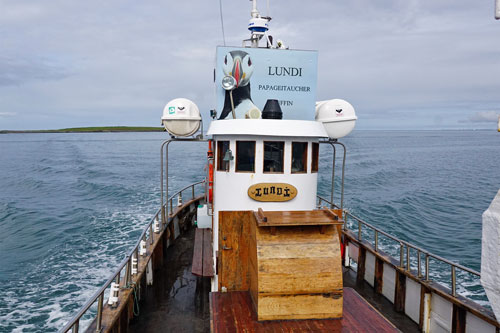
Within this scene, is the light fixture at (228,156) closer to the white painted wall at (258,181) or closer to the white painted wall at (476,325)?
the white painted wall at (258,181)

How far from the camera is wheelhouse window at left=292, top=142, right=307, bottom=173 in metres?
9.50

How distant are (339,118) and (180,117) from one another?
15.4ft

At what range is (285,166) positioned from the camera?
30.4 ft

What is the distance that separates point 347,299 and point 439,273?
10130 mm

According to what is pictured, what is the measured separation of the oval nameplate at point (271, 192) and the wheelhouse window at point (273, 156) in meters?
0.42

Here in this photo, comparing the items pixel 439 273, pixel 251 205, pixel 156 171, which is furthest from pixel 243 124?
pixel 156 171

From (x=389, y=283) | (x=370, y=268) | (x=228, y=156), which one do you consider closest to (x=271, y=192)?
(x=228, y=156)

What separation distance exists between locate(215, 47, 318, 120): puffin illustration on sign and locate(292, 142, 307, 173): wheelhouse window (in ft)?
6.06

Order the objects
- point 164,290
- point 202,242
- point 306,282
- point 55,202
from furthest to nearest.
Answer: point 55,202 → point 202,242 → point 164,290 → point 306,282

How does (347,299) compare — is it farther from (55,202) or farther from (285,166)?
(55,202)

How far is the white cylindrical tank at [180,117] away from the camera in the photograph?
10.9 m

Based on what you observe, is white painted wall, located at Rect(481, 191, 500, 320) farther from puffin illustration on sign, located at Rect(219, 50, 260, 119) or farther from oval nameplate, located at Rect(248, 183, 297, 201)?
puffin illustration on sign, located at Rect(219, 50, 260, 119)

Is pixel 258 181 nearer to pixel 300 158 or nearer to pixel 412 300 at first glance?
pixel 300 158

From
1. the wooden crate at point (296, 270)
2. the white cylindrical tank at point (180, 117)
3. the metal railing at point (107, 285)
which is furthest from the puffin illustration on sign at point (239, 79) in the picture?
the metal railing at point (107, 285)
